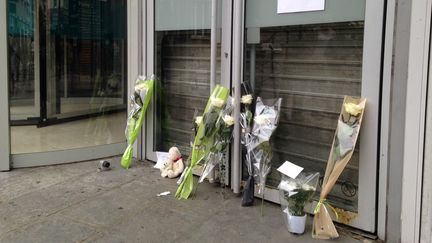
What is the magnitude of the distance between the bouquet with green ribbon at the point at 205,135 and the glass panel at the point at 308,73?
27 cm

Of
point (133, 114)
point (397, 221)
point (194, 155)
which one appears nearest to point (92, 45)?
point (133, 114)

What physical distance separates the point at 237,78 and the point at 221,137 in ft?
1.55

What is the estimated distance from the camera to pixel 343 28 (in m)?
3.16

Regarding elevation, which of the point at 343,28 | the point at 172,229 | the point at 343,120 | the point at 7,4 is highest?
the point at 7,4

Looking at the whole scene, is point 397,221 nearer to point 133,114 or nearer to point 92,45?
point 133,114

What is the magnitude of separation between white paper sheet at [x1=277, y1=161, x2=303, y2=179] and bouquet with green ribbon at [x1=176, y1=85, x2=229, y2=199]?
2.19 feet

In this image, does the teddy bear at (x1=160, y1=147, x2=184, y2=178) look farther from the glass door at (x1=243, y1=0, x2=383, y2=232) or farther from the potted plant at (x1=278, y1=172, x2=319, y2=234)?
the potted plant at (x1=278, y1=172, x2=319, y2=234)

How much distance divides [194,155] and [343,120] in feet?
4.21

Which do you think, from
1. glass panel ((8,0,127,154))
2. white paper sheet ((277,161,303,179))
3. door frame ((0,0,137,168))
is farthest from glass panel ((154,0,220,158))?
white paper sheet ((277,161,303,179))

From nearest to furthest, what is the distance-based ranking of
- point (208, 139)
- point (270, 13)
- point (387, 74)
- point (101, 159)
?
point (387, 74)
point (270, 13)
point (208, 139)
point (101, 159)

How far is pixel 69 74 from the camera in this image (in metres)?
4.98

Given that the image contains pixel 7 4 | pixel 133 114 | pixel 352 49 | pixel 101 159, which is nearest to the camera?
pixel 352 49

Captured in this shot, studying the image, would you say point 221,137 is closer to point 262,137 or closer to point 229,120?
point 229,120

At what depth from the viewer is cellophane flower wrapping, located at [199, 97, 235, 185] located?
3.71m
